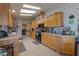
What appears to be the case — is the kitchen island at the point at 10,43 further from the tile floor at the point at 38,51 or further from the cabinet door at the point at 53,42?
the cabinet door at the point at 53,42

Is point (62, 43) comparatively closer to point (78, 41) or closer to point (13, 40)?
point (78, 41)

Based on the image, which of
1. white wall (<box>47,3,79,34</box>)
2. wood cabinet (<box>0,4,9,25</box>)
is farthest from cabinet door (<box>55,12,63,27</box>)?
wood cabinet (<box>0,4,9,25</box>)

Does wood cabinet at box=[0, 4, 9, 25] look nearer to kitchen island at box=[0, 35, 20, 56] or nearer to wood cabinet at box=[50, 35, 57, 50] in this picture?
kitchen island at box=[0, 35, 20, 56]

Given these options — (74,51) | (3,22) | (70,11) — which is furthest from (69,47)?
(3,22)

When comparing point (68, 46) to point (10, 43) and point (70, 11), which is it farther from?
point (10, 43)

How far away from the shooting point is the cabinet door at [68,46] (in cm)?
494

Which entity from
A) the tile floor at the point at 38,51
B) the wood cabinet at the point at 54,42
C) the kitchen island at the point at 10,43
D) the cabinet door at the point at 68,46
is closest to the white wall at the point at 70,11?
the cabinet door at the point at 68,46

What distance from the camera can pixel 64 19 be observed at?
5.88m

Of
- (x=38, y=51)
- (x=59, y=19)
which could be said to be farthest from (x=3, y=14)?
(x=59, y=19)

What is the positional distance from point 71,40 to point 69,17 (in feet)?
3.81

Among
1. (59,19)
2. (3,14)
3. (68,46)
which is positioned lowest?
(68,46)

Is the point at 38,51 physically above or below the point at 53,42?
below

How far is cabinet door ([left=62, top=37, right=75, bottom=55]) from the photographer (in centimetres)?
494

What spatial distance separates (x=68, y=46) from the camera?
Answer: 5031mm
